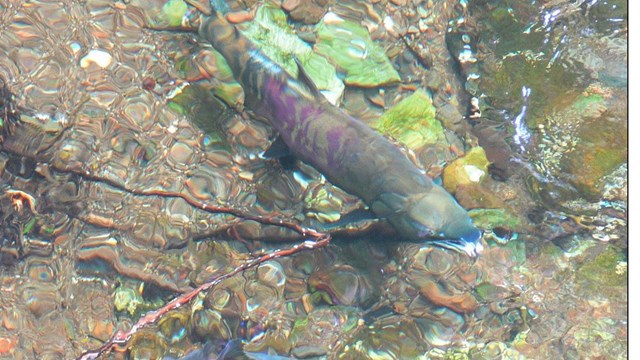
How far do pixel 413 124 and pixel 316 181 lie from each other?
1.10m

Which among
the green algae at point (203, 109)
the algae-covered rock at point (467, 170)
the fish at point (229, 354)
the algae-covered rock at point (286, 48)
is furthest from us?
the algae-covered rock at point (286, 48)

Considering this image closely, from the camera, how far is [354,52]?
5.66 m

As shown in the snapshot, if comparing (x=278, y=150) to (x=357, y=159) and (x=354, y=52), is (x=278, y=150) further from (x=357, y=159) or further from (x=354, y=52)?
(x=354, y=52)

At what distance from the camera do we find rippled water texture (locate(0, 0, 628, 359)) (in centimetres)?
438

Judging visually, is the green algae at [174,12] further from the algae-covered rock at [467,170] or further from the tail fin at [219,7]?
the algae-covered rock at [467,170]

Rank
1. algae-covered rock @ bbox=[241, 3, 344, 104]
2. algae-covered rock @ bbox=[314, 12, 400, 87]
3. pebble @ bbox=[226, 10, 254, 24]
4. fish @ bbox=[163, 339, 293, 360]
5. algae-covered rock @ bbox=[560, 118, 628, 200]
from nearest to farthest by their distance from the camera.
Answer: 1. fish @ bbox=[163, 339, 293, 360]
2. algae-covered rock @ bbox=[560, 118, 628, 200]
3. algae-covered rock @ bbox=[241, 3, 344, 104]
4. algae-covered rock @ bbox=[314, 12, 400, 87]
5. pebble @ bbox=[226, 10, 254, 24]

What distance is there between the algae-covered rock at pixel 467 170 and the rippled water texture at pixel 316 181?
16 millimetres

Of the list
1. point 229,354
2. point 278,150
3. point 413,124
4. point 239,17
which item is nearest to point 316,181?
point 278,150

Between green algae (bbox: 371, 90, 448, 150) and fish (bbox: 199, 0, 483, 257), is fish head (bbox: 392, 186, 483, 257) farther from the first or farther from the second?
green algae (bbox: 371, 90, 448, 150)

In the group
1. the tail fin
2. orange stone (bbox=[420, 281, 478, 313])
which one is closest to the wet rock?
the tail fin

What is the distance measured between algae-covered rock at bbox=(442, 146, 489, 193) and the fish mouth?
557 millimetres

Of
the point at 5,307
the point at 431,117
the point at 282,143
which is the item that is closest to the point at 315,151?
the point at 282,143

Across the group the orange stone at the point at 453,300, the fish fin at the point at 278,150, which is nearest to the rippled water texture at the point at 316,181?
the orange stone at the point at 453,300

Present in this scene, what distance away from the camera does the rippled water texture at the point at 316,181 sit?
438cm
